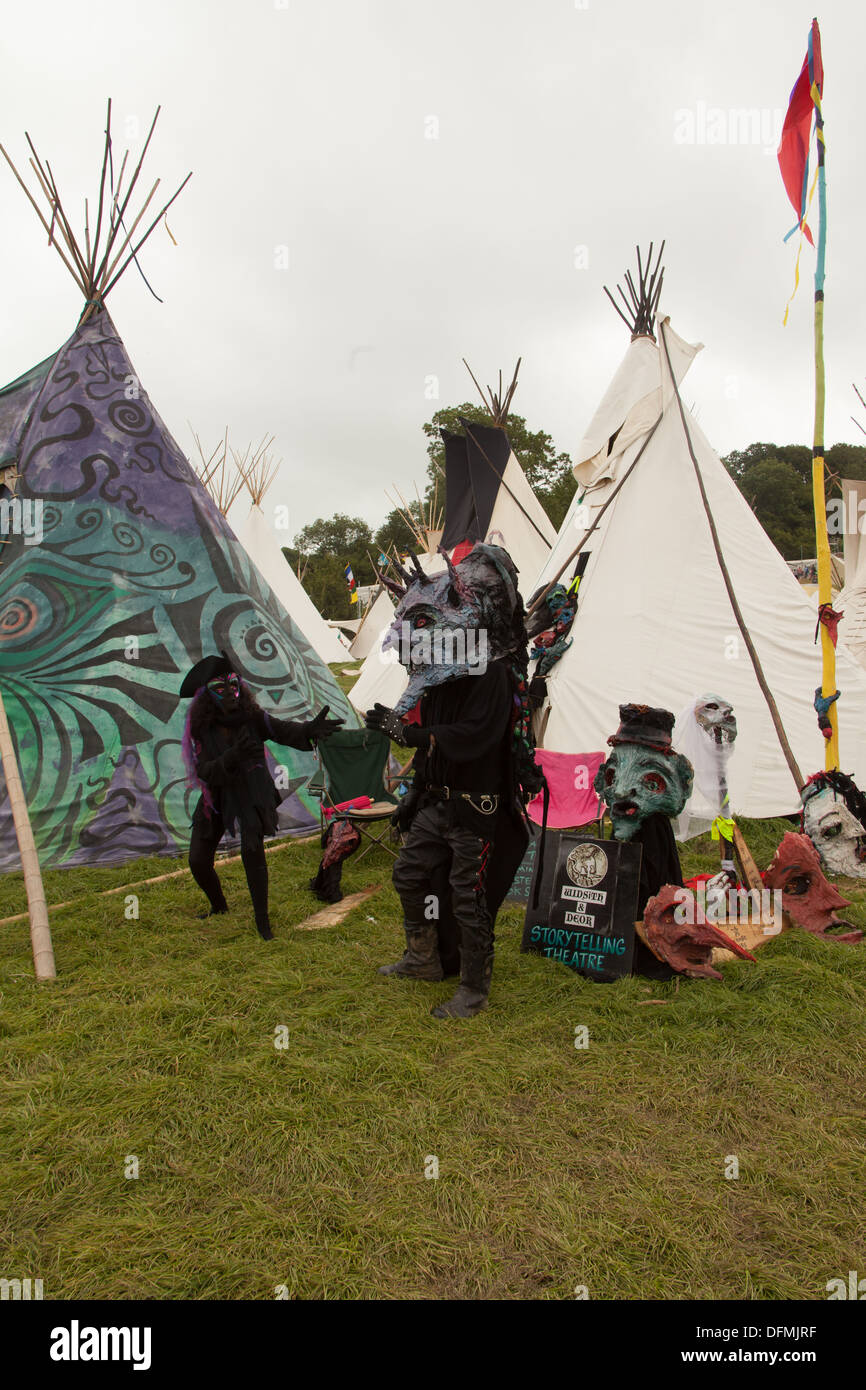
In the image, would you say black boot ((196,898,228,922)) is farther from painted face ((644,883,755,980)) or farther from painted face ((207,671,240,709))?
painted face ((644,883,755,980))

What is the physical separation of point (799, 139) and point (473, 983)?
505 centimetres

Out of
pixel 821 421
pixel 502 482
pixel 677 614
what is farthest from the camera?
pixel 502 482

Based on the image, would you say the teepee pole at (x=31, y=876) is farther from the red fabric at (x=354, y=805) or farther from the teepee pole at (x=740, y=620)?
the teepee pole at (x=740, y=620)

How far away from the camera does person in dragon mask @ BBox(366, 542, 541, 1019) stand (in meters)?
3.25

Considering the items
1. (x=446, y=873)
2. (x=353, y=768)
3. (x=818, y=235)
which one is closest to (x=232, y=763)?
A: (x=446, y=873)

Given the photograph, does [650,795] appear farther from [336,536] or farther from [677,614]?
[336,536]

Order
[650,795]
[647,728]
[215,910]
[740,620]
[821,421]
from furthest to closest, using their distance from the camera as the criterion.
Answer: [740,620] < [821,421] < [215,910] < [647,728] < [650,795]

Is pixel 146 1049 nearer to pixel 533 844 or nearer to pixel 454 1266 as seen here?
pixel 454 1266

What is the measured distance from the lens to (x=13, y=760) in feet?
13.0

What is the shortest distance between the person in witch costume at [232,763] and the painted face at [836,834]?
291cm

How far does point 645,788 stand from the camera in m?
3.79

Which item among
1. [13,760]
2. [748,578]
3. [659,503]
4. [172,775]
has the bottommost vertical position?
[172,775]
